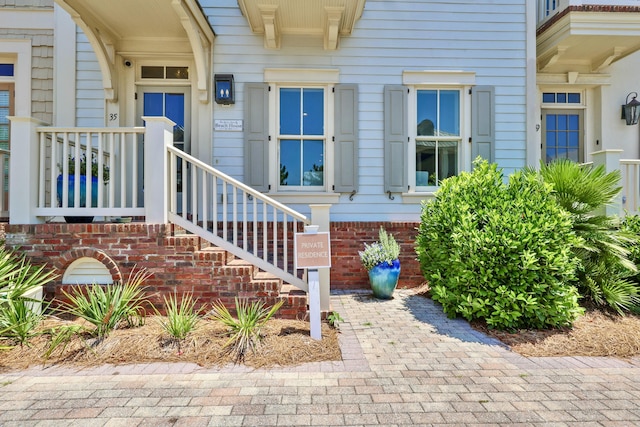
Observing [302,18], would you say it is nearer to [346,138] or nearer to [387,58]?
[387,58]

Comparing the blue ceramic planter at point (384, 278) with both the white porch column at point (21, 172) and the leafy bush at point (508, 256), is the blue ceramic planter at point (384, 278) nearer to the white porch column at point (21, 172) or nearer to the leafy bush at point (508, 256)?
the leafy bush at point (508, 256)

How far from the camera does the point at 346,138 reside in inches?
228

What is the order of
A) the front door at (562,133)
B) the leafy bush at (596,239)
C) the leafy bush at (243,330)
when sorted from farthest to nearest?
1. the front door at (562,133)
2. the leafy bush at (596,239)
3. the leafy bush at (243,330)

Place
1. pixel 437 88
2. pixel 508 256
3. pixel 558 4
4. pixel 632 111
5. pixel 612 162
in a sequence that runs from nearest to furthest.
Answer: pixel 508 256
pixel 612 162
pixel 558 4
pixel 437 88
pixel 632 111

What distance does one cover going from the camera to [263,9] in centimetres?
500

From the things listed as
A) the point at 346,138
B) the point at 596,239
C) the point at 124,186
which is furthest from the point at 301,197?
the point at 596,239

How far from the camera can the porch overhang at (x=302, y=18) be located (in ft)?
16.4

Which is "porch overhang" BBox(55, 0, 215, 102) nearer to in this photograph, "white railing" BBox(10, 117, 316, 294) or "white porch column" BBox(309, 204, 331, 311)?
"white railing" BBox(10, 117, 316, 294)

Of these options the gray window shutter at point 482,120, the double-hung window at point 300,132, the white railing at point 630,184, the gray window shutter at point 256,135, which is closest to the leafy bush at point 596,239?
the white railing at point 630,184

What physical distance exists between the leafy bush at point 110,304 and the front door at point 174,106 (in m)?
2.35

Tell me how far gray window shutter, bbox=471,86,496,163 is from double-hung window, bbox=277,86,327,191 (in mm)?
2460

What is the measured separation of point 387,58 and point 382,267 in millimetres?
3389

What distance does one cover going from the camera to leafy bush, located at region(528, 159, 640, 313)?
4250 mm

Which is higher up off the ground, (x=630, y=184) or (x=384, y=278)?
(x=630, y=184)
